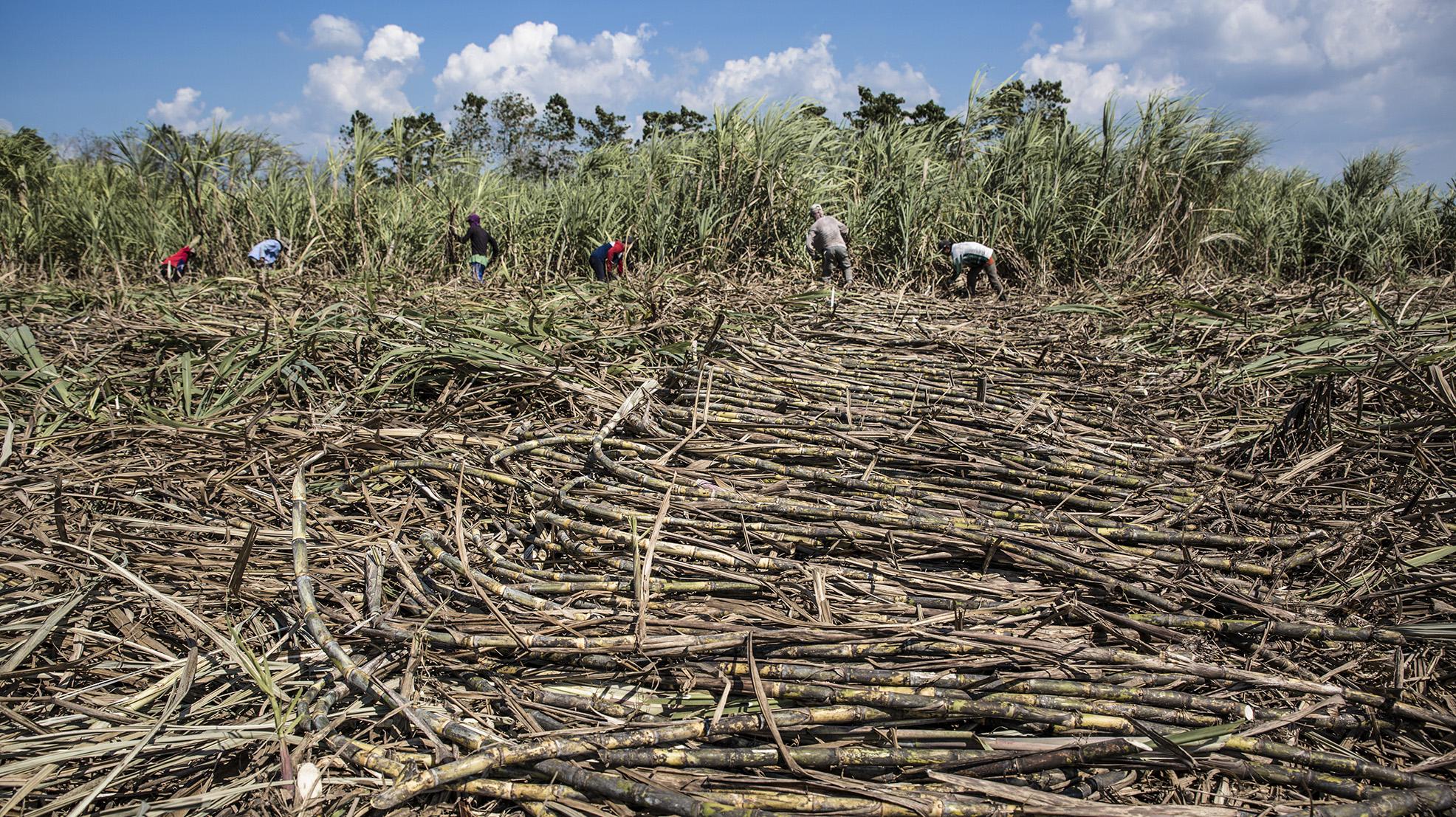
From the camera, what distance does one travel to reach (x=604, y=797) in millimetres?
1294

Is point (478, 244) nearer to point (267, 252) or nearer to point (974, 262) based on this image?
point (267, 252)

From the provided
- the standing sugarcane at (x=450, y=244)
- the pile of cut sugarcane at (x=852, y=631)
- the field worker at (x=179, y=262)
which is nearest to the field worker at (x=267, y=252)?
the field worker at (x=179, y=262)

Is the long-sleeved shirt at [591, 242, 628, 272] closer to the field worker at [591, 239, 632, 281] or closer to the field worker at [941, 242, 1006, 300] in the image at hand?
the field worker at [591, 239, 632, 281]

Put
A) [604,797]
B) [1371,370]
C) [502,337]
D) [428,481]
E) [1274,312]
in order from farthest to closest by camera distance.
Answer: [1274,312] < [502,337] < [1371,370] < [428,481] < [604,797]

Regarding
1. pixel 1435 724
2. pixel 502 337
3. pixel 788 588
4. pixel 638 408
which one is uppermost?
pixel 502 337

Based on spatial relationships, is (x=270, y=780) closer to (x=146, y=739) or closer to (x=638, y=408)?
(x=146, y=739)

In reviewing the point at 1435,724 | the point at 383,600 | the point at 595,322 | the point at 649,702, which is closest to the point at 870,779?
the point at 649,702

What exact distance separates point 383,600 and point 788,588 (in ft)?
3.63

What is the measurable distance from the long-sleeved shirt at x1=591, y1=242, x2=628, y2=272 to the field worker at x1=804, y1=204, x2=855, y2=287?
177cm

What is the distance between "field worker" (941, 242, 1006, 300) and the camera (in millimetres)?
6434

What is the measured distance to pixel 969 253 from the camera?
6484 millimetres

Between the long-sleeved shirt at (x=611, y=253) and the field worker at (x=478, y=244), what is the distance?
1.12 metres

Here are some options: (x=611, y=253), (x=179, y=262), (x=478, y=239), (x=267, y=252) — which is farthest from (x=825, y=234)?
(x=179, y=262)

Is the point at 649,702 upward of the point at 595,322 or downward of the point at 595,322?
downward
